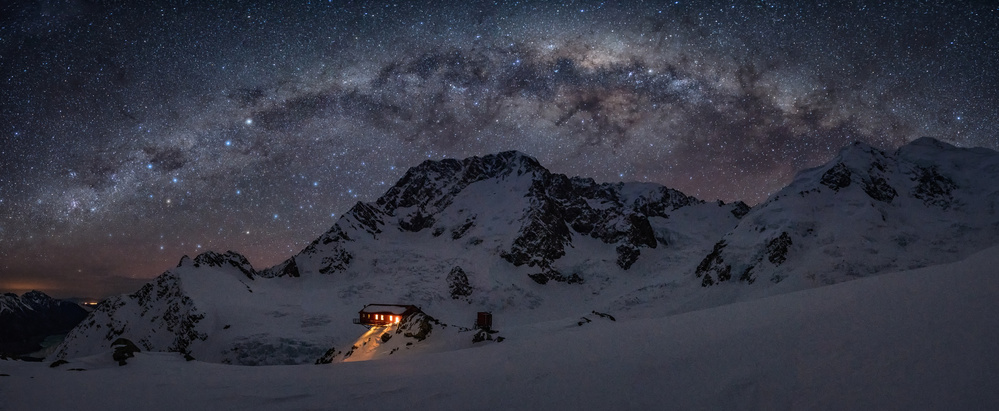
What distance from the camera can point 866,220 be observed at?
96.1 metres

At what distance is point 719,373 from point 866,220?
119 meters

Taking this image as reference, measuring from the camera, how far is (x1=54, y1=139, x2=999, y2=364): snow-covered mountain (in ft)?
291

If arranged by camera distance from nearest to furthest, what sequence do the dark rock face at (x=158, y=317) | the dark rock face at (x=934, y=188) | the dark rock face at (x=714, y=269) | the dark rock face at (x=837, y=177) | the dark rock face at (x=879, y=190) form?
the dark rock face at (x=158, y=317) < the dark rock face at (x=714, y=269) < the dark rock face at (x=934, y=188) < the dark rock face at (x=879, y=190) < the dark rock face at (x=837, y=177)

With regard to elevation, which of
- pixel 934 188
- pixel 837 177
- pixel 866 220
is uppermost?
pixel 837 177

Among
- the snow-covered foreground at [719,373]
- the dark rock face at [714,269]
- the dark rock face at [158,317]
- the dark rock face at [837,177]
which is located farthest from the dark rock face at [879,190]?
the dark rock face at [158,317]

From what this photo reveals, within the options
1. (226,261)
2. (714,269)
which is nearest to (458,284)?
(714,269)

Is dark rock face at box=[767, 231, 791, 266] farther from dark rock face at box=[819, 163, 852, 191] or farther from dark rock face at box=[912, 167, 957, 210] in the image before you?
dark rock face at box=[912, 167, 957, 210]

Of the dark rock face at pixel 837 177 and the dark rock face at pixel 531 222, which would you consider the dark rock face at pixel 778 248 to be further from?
the dark rock face at pixel 531 222

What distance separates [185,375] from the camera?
1458cm

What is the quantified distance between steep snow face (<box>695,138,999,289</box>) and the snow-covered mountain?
15.2 inches

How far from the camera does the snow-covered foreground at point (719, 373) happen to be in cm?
512

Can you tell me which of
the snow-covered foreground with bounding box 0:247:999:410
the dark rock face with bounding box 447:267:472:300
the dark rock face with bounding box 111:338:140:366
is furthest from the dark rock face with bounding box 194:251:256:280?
the snow-covered foreground with bounding box 0:247:999:410

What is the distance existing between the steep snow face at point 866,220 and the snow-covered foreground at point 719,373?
86.5 m

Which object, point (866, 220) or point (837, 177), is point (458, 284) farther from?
point (837, 177)
